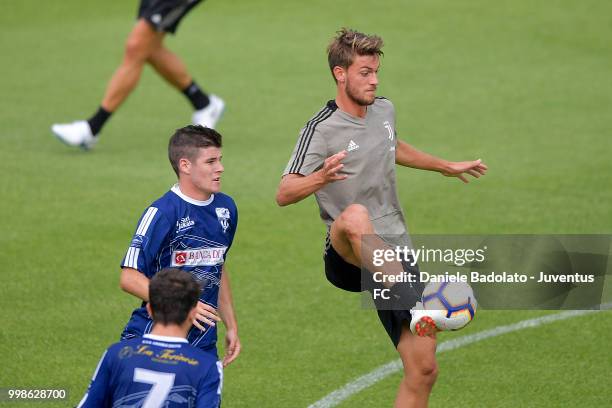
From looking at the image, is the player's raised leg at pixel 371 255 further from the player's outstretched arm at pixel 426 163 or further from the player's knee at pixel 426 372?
the player's outstretched arm at pixel 426 163

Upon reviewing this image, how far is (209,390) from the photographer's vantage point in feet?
16.2

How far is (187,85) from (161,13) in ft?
3.41

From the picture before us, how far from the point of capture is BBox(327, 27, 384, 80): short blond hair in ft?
21.9

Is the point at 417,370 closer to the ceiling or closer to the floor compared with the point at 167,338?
closer to the floor

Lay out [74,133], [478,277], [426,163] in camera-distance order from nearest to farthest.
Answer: [426,163] < [478,277] < [74,133]

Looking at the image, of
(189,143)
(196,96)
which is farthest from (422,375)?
(196,96)

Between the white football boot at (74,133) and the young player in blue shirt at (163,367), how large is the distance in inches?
334

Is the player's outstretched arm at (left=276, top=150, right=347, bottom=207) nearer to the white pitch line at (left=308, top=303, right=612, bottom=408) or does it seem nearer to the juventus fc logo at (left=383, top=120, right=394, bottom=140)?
the juventus fc logo at (left=383, top=120, right=394, bottom=140)

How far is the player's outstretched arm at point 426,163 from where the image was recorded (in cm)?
722

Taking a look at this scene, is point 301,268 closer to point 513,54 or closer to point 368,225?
point 368,225

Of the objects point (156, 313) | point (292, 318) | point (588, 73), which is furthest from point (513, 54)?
point (156, 313)

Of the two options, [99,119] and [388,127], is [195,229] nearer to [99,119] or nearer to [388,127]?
[388,127]

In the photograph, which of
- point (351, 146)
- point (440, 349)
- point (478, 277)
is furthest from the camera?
point (440, 349)

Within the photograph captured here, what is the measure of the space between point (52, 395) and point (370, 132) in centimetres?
268
